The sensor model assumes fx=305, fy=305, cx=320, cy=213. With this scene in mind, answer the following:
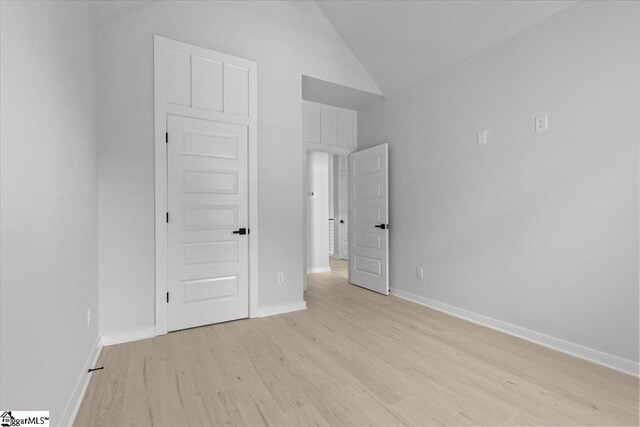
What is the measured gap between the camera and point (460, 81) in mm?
3432

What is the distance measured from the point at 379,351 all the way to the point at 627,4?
3220 mm

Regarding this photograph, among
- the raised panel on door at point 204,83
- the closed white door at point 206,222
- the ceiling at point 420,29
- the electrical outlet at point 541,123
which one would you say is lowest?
the closed white door at point 206,222

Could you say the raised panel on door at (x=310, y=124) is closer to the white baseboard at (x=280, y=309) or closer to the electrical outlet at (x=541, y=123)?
the white baseboard at (x=280, y=309)

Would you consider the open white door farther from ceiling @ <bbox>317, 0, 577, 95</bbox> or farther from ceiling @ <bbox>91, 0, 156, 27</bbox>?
ceiling @ <bbox>91, 0, 156, 27</bbox>

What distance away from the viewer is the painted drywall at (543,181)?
228 centimetres

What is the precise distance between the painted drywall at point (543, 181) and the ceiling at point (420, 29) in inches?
5.2

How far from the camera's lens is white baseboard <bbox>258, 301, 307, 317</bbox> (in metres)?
3.43

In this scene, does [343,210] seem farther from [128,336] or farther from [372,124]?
[128,336]

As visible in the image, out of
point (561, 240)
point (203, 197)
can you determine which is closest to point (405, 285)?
point (561, 240)

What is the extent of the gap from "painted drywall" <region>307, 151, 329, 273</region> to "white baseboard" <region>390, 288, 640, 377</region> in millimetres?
2606

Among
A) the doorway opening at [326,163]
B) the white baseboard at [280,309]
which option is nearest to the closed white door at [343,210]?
the doorway opening at [326,163]

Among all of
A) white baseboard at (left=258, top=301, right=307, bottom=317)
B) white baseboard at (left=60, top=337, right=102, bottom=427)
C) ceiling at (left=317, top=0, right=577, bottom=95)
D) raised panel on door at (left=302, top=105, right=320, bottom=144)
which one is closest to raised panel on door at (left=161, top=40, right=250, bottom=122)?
raised panel on door at (left=302, top=105, right=320, bottom=144)

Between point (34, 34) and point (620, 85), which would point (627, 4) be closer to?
point (620, 85)

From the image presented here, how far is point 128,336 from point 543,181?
397 cm
